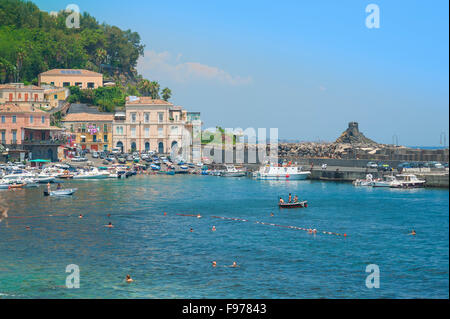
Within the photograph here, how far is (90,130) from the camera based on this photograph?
133000mm

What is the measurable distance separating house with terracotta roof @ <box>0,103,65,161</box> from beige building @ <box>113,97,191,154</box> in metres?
20.0

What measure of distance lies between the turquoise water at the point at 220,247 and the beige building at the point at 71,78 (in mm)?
73175

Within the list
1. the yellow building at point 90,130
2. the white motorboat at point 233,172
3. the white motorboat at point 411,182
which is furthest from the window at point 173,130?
the white motorboat at point 411,182

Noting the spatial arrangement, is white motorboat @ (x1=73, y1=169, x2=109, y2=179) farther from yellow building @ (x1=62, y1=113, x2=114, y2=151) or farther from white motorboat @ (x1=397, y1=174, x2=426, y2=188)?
white motorboat @ (x1=397, y1=174, x2=426, y2=188)

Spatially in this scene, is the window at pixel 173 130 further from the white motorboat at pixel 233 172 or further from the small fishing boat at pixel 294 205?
the small fishing boat at pixel 294 205

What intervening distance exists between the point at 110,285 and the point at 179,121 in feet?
343

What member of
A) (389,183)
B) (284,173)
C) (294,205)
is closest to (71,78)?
(284,173)

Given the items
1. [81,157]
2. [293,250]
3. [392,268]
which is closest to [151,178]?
[81,157]

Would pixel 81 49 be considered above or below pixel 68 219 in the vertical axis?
above

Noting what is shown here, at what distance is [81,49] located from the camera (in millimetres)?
166125

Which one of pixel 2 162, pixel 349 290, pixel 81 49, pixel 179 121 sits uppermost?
pixel 81 49

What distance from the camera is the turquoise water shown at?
112 feet

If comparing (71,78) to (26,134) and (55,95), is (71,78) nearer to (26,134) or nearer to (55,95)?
(55,95)

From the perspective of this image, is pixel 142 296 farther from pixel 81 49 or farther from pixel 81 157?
pixel 81 49
